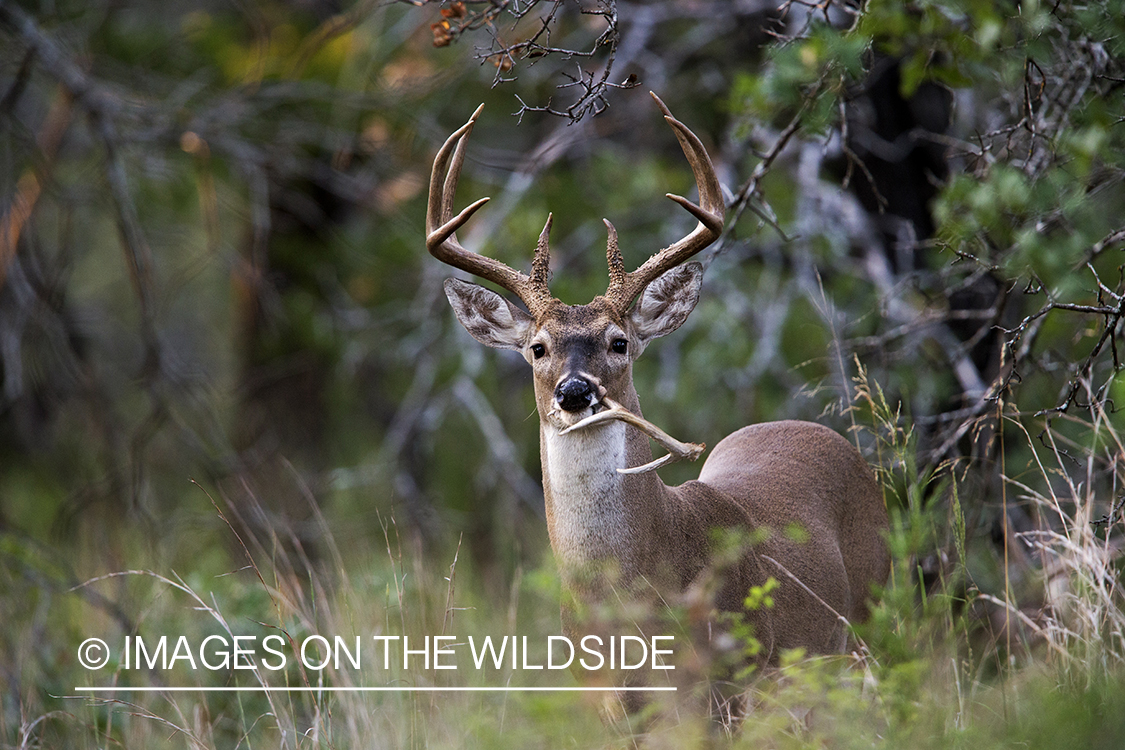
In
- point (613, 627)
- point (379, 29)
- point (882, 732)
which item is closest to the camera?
point (882, 732)

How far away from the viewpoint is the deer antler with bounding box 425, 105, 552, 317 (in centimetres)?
414

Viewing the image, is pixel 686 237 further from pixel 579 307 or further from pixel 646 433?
pixel 646 433

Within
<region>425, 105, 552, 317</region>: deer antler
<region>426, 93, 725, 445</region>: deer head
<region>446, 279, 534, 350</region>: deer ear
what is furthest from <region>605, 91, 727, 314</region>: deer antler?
<region>446, 279, 534, 350</region>: deer ear

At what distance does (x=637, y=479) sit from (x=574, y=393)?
432 mm

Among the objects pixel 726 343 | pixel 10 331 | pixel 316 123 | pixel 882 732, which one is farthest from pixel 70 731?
A: pixel 316 123

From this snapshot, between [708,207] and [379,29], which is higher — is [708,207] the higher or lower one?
the lower one

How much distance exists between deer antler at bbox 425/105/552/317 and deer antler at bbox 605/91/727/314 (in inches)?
10.1

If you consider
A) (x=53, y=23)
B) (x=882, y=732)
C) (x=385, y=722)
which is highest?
(x=53, y=23)

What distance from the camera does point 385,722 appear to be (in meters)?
4.15

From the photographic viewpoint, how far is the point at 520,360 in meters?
9.58

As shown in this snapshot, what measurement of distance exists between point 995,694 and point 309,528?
21.1ft

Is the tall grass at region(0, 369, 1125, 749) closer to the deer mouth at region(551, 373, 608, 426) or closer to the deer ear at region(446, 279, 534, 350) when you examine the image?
the deer mouth at region(551, 373, 608, 426)

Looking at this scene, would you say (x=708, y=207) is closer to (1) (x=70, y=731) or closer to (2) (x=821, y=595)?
(2) (x=821, y=595)

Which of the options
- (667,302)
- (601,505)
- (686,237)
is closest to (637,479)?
(601,505)
